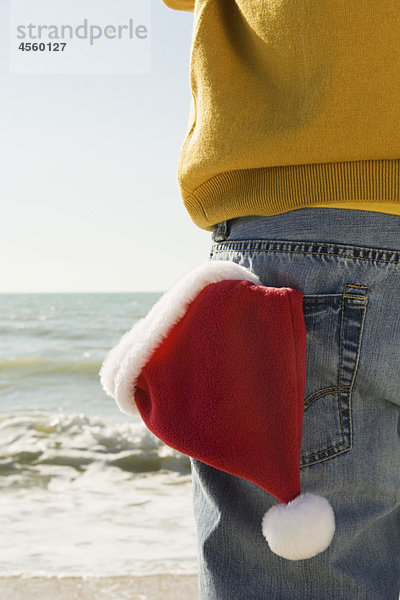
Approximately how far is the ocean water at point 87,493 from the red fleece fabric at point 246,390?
98 centimetres

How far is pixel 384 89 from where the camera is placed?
2.17ft

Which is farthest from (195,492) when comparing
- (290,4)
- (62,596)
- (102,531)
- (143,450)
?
(143,450)

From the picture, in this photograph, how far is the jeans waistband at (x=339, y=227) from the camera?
2.33 ft

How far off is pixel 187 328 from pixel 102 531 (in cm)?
182

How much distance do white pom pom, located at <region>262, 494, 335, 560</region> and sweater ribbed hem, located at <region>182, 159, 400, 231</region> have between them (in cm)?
34

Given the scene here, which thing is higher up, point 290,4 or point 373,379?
point 290,4

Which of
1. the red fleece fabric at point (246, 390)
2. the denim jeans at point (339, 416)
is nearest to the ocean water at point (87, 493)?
the denim jeans at point (339, 416)

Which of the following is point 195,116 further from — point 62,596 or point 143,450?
point 143,450

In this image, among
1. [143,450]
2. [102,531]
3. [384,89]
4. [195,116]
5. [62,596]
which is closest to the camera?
[384,89]

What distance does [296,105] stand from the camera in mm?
683

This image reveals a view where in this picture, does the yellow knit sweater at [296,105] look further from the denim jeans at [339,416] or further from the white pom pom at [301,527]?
the white pom pom at [301,527]

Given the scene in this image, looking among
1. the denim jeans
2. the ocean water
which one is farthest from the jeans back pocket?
the ocean water

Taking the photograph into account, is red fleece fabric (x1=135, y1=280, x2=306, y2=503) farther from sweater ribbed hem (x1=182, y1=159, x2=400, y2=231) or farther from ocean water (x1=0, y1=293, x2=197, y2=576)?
ocean water (x1=0, y1=293, x2=197, y2=576)

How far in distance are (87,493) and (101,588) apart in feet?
5.05
